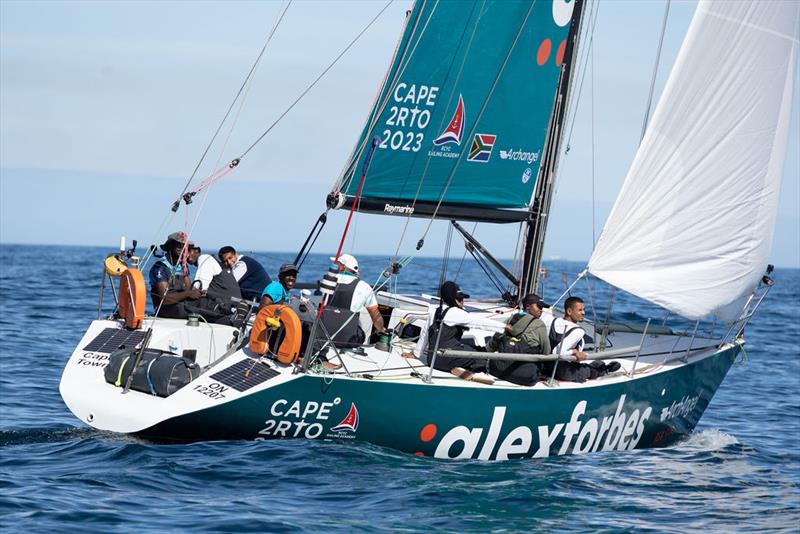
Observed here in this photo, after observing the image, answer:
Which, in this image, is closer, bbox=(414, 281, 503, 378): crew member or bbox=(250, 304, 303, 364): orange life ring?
bbox=(250, 304, 303, 364): orange life ring

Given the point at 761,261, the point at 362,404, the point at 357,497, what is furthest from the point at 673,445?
the point at 357,497

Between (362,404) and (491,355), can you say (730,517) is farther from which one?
(362,404)

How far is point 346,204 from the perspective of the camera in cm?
1181

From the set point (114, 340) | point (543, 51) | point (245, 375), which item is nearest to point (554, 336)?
point (245, 375)

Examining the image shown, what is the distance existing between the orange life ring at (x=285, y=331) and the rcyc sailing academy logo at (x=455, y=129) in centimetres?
357

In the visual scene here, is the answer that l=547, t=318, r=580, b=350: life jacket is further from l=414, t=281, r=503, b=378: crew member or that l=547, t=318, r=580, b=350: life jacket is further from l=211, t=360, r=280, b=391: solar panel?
l=211, t=360, r=280, b=391: solar panel

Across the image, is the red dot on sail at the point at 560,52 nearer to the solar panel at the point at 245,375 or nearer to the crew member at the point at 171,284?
the crew member at the point at 171,284

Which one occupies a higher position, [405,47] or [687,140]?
[405,47]

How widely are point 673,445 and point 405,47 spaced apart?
5.28m

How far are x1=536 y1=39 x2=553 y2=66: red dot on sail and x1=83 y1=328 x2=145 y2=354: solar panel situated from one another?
5.41 metres

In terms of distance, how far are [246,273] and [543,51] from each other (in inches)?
166

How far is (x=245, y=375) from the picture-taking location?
30.6ft

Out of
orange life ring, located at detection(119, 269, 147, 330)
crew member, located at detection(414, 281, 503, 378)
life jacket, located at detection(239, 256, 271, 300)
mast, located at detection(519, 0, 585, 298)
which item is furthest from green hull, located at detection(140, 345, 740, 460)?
life jacket, located at detection(239, 256, 271, 300)

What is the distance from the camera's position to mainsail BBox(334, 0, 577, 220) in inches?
473
